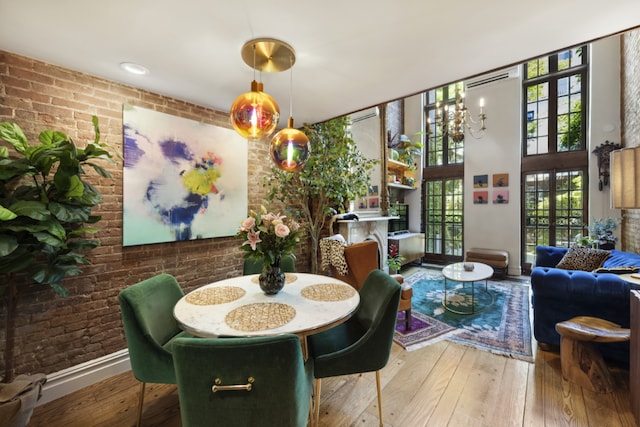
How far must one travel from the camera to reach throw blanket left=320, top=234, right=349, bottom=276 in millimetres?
3104

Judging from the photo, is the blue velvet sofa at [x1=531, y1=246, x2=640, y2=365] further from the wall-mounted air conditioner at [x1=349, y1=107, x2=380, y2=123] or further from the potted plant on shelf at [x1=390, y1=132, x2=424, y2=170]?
the potted plant on shelf at [x1=390, y1=132, x2=424, y2=170]

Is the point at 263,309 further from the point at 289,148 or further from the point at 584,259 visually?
the point at 584,259

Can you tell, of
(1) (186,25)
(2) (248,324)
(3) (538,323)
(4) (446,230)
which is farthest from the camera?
(4) (446,230)

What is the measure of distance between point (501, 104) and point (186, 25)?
633 cm

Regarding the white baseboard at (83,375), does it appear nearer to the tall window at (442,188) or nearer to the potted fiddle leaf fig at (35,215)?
A: the potted fiddle leaf fig at (35,215)

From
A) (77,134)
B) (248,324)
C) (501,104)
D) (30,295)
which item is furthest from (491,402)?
(501,104)

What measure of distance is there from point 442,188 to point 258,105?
591cm

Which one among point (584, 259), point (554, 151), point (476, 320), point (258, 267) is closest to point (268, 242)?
point (258, 267)

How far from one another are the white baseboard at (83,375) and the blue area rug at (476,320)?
2590 mm

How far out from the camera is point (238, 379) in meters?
0.98

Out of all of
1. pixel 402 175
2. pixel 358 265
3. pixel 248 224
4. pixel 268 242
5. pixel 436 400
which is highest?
pixel 402 175

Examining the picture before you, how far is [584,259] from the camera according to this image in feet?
10.6

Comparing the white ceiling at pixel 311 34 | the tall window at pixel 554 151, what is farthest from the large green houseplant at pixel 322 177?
the tall window at pixel 554 151

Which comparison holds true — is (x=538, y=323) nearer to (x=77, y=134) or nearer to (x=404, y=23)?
(x=404, y=23)
